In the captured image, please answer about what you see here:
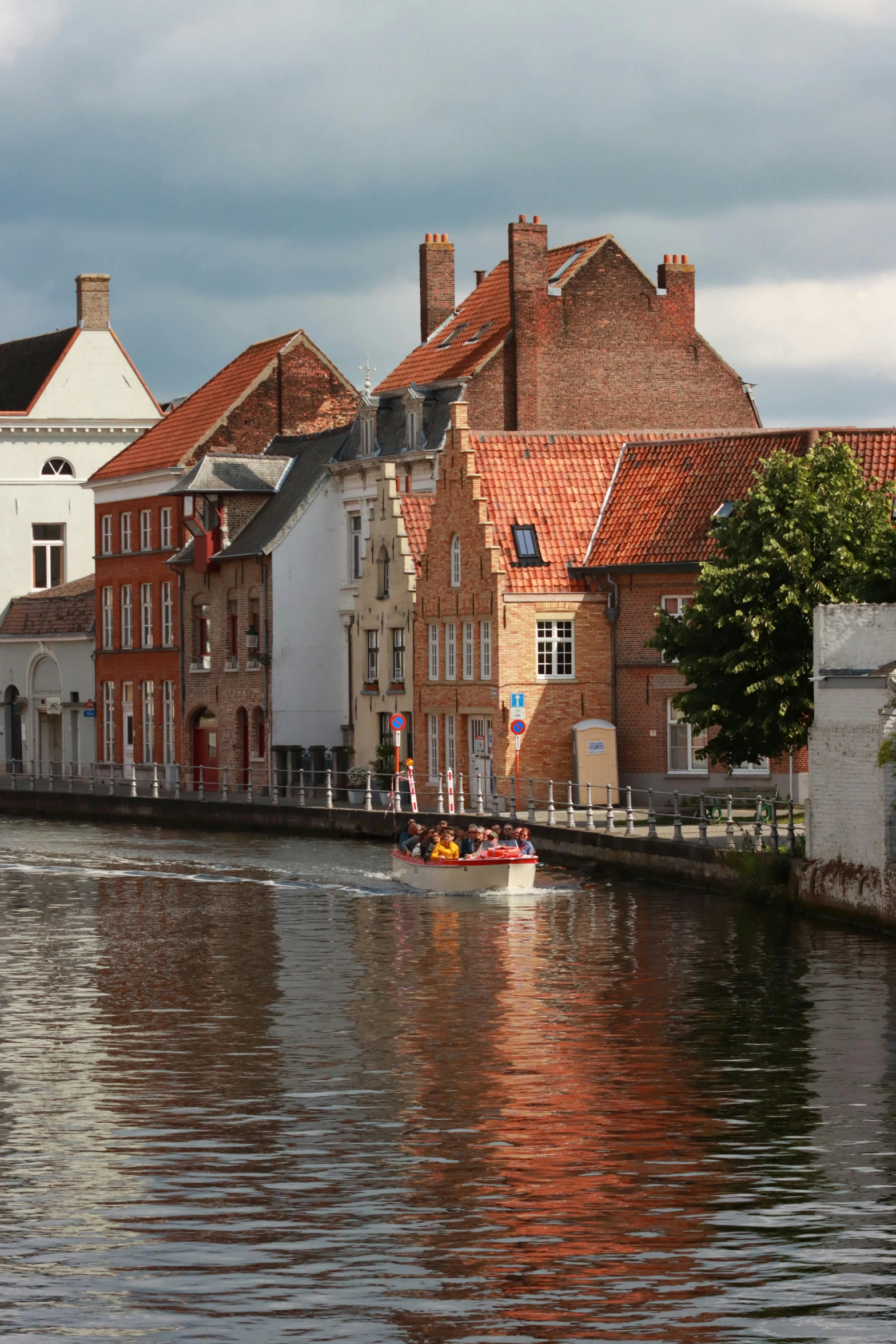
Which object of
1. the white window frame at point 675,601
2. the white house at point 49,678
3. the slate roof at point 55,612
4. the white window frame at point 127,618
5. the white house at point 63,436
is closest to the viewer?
the white window frame at point 675,601

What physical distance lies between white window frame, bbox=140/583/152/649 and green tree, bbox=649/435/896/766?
3926 centimetres

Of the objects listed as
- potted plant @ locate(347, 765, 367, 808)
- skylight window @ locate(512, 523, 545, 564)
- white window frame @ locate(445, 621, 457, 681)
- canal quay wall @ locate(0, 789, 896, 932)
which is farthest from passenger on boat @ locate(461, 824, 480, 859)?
white window frame @ locate(445, 621, 457, 681)

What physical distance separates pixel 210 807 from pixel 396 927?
28.5 m

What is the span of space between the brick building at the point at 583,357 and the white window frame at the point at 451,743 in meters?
8.91

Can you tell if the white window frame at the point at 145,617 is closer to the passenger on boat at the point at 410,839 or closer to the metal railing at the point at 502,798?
the metal railing at the point at 502,798

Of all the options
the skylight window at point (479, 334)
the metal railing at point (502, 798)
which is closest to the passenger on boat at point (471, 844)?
the metal railing at point (502, 798)

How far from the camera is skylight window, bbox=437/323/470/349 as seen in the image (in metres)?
76.8

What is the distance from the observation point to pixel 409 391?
240 feet

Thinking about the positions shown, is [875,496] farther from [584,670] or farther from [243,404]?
[243,404]

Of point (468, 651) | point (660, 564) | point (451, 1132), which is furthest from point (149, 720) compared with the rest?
point (451, 1132)

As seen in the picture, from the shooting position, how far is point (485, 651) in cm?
6600

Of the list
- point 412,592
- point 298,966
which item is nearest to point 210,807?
point 412,592

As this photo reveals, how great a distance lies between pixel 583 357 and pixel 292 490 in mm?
12958

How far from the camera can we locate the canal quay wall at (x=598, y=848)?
39562 mm
